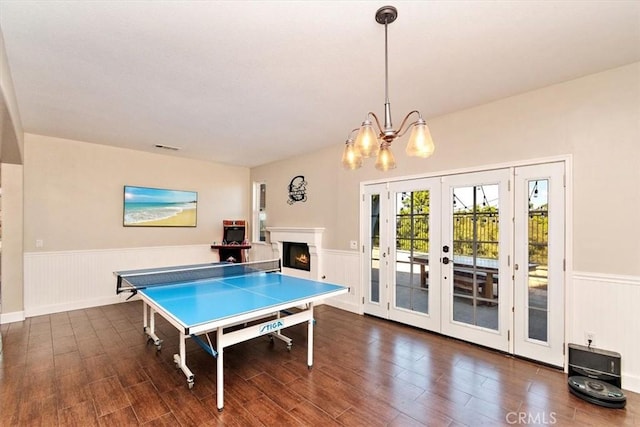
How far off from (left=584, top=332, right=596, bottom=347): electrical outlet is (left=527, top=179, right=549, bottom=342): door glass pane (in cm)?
30

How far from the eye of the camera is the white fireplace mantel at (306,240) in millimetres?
5109

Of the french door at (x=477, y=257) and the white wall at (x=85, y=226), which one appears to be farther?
the white wall at (x=85, y=226)

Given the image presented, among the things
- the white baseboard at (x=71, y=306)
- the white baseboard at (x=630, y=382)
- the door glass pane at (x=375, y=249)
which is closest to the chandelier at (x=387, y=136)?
the door glass pane at (x=375, y=249)

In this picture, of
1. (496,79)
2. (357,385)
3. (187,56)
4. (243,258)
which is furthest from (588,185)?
(243,258)

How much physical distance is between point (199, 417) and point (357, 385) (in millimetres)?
1273

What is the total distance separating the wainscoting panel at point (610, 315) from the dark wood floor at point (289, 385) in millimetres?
292

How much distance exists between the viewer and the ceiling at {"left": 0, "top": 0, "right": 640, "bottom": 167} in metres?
1.83

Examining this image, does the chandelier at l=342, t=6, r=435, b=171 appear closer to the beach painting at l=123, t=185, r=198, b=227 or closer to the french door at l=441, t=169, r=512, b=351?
the french door at l=441, t=169, r=512, b=351

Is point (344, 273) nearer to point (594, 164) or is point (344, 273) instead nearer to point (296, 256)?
point (296, 256)

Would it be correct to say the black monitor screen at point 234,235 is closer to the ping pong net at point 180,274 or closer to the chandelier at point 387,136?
the ping pong net at point 180,274

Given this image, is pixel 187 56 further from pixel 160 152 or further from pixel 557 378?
pixel 557 378

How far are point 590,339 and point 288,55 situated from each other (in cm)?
366

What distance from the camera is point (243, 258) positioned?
631 cm

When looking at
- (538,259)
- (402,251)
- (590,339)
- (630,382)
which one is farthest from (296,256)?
(630,382)
